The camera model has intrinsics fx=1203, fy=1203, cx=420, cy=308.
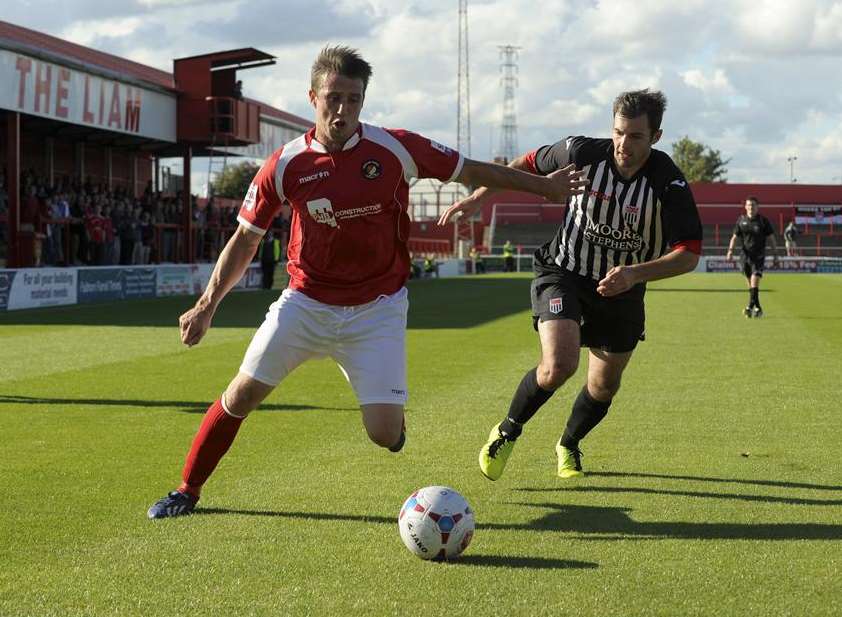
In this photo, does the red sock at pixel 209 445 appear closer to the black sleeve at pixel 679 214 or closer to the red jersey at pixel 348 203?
the red jersey at pixel 348 203

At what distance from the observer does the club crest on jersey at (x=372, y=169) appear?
18.5 feet

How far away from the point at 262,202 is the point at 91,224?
2505 centimetres

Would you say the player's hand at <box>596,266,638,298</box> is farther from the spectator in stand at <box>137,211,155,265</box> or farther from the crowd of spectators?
the spectator in stand at <box>137,211,155,265</box>

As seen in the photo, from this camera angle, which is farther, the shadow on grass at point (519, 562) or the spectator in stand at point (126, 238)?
the spectator in stand at point (126, 238)

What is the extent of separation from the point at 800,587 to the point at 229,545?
2.44 meters

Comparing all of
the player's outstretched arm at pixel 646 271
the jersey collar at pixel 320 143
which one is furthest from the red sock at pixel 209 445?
the player's outstretched arm at pixel 646 271

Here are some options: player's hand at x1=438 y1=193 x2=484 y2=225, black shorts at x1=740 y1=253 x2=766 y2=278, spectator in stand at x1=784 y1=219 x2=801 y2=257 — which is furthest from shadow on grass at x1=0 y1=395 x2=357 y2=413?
spectator in stand at x1=784 y1=219 x2=801 y2=257

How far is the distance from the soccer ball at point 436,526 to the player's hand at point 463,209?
168cm

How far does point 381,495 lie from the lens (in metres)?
6.50

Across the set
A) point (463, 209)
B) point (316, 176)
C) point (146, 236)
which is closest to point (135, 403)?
point (463, 209)

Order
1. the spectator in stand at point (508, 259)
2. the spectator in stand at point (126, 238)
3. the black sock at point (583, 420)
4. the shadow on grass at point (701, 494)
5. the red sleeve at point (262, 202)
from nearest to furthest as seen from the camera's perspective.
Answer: the red sleeve at point (262, 202), the shadow on grass at point (701, 494), the black sock at point (583, 420), the spectator in stand at point (126, 238), the spectator in stand at point (508, 259)

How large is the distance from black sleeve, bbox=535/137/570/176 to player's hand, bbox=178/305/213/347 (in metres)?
2.36

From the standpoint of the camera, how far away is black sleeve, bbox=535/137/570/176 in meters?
7.03

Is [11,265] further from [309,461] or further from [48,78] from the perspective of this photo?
[309,461]
